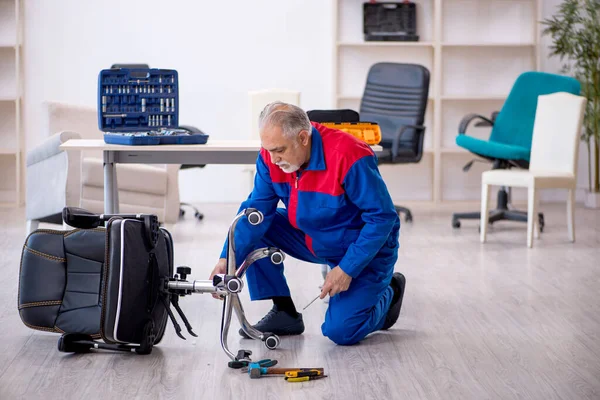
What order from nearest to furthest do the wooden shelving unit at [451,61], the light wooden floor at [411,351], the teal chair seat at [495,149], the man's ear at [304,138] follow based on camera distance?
the light wooden floor at [411,351]
the man's ear at [304,138]
the teal chair seat at [495,149]
the wooden shelving unit at [451,61]

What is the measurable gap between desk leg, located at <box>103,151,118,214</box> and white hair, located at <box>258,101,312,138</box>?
1152 mm

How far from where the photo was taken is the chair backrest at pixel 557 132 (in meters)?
5.38

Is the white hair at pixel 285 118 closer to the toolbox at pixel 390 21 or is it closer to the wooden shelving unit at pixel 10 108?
the toolbox at pixel 390 21

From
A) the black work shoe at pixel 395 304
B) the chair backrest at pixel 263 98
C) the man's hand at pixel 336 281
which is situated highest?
the chair backrest at pixel 263 98

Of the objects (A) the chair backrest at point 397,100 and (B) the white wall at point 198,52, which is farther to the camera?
(B) the white wall at point 198,52

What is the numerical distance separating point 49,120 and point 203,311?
7.28 ft

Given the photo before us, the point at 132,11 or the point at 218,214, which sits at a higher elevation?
the point at 132,11

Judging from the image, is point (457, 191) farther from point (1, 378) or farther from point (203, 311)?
point (1, 378)

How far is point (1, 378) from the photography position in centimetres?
274

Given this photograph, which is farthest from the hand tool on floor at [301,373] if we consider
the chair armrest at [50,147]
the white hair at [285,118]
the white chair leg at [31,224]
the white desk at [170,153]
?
the white chair leg at [31,224]

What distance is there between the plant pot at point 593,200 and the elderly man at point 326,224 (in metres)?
4.16

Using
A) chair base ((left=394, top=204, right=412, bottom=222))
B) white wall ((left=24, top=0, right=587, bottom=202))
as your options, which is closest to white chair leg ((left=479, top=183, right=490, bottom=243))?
chair base ((left=394, top=204, right=412, bottom=222))

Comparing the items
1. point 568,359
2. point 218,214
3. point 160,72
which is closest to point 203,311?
point 160,72

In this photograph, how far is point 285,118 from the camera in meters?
2.84
